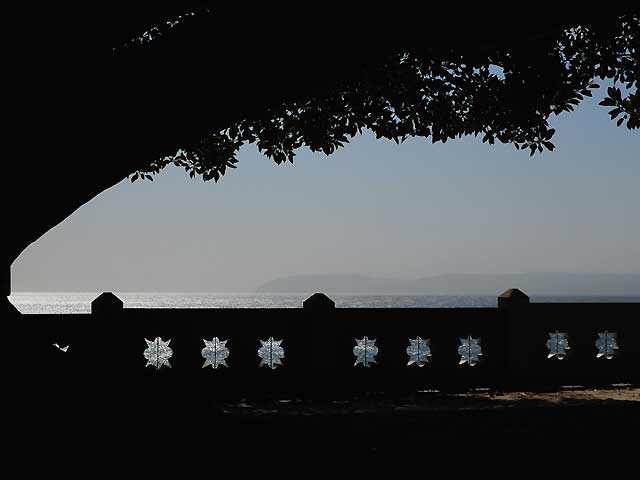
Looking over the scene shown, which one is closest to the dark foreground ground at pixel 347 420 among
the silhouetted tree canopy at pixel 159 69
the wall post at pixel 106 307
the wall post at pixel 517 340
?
the wall post at pixel 517 340

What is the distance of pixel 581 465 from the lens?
22.2 ft

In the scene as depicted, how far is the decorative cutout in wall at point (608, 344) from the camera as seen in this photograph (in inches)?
589

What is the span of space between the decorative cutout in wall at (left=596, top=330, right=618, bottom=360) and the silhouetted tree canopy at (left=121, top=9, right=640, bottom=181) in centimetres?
448

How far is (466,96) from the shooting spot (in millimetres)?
12625

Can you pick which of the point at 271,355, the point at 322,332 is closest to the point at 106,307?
the point at 271,355

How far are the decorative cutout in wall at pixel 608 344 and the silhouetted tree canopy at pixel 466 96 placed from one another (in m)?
4.48

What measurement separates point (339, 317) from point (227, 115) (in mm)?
9163

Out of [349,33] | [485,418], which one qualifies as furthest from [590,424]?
[349,33]

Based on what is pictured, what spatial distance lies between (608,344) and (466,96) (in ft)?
20.2

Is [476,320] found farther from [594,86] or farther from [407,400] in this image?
[594,86]

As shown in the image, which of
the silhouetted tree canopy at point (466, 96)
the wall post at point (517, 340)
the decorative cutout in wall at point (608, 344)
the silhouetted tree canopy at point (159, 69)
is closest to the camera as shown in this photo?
the silhouetted tree canopy at point (159, 69)

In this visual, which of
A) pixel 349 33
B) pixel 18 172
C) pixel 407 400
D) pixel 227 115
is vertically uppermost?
pixel 349 33

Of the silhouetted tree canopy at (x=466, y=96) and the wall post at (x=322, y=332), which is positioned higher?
the silhouetted tree canopy at (x=466, y=96)

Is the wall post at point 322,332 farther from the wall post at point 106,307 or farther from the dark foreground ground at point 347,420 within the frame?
the wall post at point 106,307
